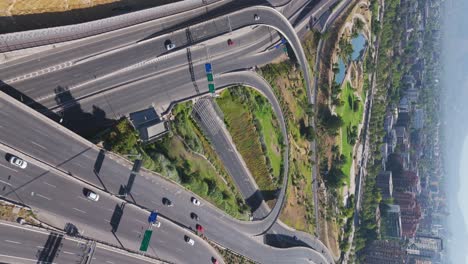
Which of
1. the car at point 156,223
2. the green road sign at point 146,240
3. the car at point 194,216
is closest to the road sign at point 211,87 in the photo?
the car at point 194,216

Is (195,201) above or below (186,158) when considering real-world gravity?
below

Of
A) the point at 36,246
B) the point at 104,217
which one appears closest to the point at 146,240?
the point at 104,217

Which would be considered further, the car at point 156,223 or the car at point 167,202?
the car at point 167,202

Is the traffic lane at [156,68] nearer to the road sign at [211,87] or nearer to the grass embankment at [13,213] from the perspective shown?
the road sign at [211,87]

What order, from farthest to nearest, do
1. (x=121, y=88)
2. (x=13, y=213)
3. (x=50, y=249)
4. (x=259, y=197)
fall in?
(x=259, y=197)
(x=121, y=88)
(x=50, y=249)
(x=13, y=213)

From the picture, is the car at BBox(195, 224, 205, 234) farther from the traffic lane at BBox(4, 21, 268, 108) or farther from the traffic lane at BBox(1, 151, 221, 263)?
the traffic lane at BBox(4, 21, 268, 108)

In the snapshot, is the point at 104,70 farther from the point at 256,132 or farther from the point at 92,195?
the point at 256,132

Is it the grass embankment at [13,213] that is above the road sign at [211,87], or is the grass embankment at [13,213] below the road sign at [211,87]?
below

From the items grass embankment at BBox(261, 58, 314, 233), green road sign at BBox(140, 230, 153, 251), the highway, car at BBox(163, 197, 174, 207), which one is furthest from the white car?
the highway
